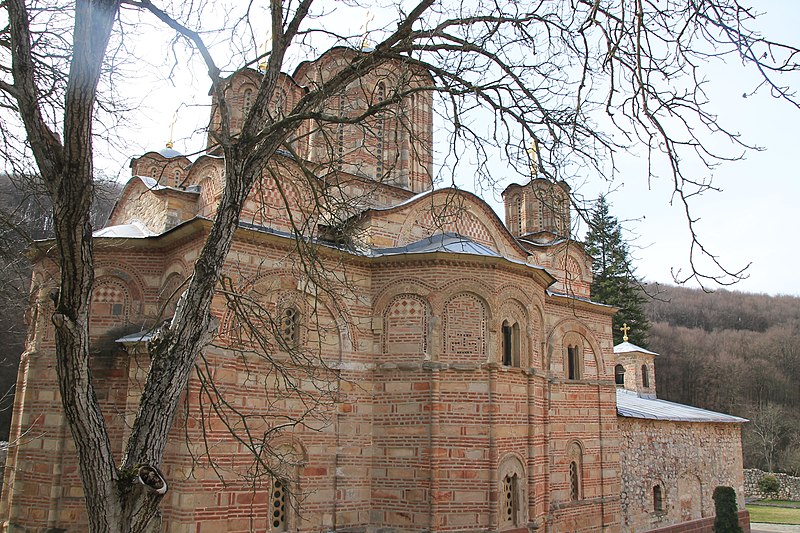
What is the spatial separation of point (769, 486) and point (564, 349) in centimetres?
1850

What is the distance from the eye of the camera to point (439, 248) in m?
8.77

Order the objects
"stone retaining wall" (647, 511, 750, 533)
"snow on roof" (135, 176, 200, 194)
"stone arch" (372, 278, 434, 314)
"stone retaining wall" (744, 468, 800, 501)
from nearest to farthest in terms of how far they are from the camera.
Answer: "stone arch" (372, 278, 434, 314) → "snow on roof" (135, 176, 200, 194) → "stone retaining wall" (647, 511, 750, 533) → "stone retaining wall" (744, 468, 800, 501)

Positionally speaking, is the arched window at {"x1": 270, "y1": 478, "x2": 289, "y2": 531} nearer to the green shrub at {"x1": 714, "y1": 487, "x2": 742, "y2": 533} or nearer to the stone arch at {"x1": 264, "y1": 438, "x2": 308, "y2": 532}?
the stone arch at {"x1": 264, "y1": 438, "x2": 308, "y2": 532}

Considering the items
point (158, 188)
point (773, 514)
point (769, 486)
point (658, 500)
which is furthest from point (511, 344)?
point (769, 486)

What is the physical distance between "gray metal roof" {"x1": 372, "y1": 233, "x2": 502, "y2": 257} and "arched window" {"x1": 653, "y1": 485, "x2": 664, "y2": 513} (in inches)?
293

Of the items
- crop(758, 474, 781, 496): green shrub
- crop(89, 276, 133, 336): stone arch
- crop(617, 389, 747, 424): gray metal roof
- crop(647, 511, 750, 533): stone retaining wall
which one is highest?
crop(89, 276, 133, 336): stone arch

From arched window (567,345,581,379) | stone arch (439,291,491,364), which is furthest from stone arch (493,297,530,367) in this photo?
arched window (567,345,581,379)

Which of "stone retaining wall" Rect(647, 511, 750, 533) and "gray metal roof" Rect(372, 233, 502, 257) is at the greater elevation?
"gray metal roof" Rect(372, 233, 502, 257)

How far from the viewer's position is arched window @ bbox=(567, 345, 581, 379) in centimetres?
1153

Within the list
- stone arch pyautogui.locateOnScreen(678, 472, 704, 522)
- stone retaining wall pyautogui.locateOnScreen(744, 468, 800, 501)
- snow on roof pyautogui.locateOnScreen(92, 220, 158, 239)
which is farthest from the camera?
stone retaining wall pyautogui.locateOnScreen(744, 468, 800, 501)

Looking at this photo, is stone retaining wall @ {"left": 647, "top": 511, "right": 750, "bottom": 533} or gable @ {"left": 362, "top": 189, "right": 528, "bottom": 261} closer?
gable @ {"left": 362, "top": 189, "right": 528, "bottom": 261}

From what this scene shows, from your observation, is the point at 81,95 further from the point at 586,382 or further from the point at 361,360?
the point at 586,382

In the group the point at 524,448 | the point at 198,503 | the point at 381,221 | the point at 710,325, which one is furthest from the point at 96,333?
the point at 710,325

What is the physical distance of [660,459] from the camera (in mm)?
13266
